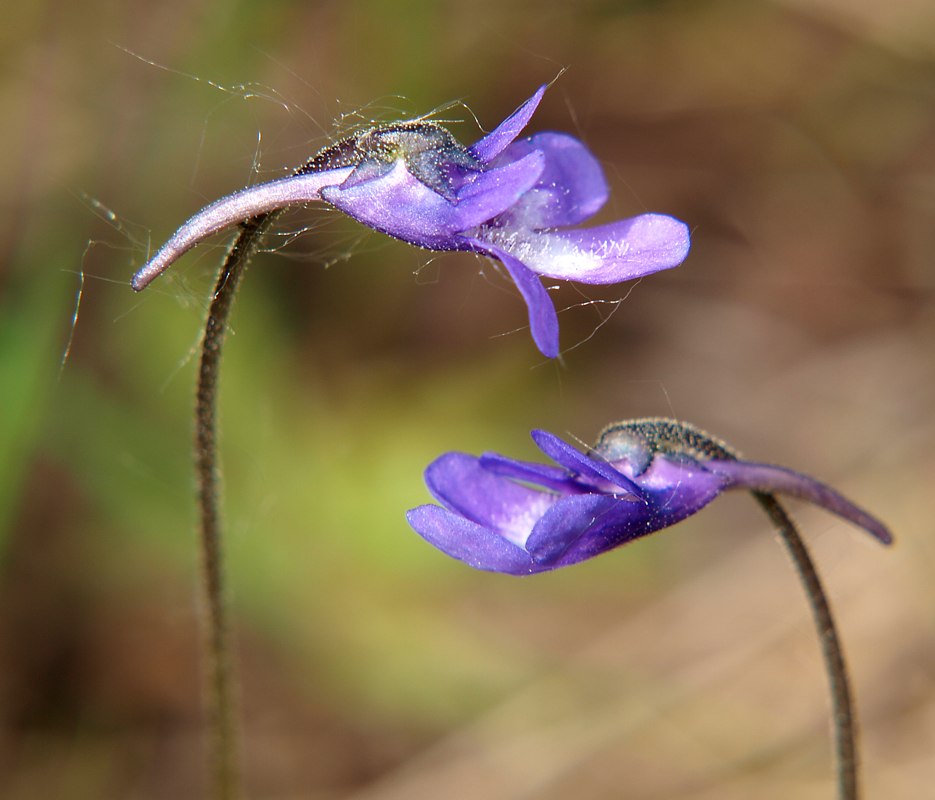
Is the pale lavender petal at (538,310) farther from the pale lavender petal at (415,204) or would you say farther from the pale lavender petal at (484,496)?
the pale lavender petal at (484,496)

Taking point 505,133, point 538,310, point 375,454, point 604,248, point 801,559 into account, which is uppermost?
point 375,454

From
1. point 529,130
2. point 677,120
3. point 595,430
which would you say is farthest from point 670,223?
point 677,120

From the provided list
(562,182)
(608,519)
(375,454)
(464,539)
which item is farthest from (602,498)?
(375,454)

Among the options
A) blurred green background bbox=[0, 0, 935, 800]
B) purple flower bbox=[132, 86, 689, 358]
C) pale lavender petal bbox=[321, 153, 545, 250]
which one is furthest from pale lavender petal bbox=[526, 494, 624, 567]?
blurred green background bbox=[0, 0, 935, 800]

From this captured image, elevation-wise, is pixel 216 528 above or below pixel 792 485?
above

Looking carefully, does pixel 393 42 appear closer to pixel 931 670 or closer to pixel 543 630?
pixel 543 630

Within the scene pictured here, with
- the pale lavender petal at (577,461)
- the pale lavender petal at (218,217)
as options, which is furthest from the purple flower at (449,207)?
the pale lavender petal at (577,461)

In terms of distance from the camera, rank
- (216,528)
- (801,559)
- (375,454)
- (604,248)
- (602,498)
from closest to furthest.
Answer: (602,498)
(604,248)
(801,559)
(216,528)
(375,454)

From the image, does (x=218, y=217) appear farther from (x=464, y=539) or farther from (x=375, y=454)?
(x=375, y=454)
